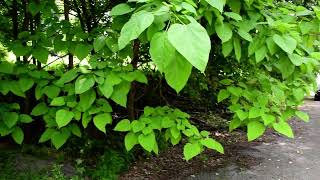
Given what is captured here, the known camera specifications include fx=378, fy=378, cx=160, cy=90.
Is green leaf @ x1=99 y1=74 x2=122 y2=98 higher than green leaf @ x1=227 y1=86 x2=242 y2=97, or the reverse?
green leaf @ x1=99 y1=74 x2=122 y2=98

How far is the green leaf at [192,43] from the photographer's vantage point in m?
0.96

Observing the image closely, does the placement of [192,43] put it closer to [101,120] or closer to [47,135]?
[101,120]

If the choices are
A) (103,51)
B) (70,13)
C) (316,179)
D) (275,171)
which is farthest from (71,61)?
(316,179)

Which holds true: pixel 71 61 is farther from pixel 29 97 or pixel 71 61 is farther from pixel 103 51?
pixel 103 51

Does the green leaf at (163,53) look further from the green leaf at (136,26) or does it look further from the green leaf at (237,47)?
the green leaf at (237,47)

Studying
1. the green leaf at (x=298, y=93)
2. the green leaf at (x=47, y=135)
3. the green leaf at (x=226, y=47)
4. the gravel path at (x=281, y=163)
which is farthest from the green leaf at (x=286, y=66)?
the gravel path at (x=281, y=163)

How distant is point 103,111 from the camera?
2549mm

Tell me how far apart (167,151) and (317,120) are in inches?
198

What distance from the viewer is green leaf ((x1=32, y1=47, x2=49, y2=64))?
277 cm

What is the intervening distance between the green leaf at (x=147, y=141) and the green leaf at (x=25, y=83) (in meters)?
0.90

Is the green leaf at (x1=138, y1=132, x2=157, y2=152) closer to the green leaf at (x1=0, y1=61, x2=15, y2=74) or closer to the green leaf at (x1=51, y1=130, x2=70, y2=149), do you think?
the green leaf at (x1=51, y1=130, x2=70, y2=149)

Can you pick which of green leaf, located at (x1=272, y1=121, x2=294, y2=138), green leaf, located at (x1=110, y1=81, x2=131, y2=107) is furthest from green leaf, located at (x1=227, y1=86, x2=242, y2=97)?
green leaf, located at (x1=110, y1=81, x2=131, y2=107)

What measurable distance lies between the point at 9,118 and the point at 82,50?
2.50 feet

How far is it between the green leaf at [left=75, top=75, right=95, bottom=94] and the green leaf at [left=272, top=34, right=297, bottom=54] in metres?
1.08
